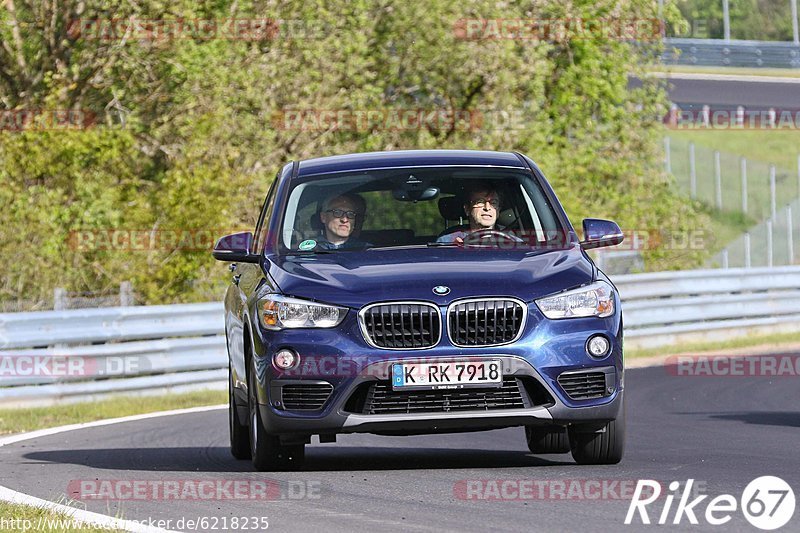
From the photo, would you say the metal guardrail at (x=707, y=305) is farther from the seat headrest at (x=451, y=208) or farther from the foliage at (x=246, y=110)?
the seat headrest at (x=451, y=208)

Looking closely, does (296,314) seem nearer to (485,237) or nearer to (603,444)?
(485,237)

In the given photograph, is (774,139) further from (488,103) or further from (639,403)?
(639,403)

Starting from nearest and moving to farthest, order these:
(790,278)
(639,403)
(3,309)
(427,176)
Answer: (427,176), (639,403), (3,309), (790,278)

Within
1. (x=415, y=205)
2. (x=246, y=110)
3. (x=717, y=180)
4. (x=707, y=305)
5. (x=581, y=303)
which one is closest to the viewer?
(x=581, y=303)

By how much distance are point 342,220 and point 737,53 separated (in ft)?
196

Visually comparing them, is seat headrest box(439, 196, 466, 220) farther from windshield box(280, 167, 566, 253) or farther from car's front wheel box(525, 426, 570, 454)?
car's front wheel box(525, 426, 570, 454)

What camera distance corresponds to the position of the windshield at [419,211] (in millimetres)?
9422

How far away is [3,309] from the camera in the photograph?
1867cm

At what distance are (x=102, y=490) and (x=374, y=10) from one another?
21380 millimetres

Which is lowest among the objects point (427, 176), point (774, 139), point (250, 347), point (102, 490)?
point (774, 139)

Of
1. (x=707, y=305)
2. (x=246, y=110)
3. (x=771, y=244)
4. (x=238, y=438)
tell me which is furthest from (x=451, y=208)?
(x=771, y=244)

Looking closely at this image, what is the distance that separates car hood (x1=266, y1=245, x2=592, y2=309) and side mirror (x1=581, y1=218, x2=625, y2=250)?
31 cm

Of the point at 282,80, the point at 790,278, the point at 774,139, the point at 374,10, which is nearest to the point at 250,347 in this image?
the point at 790,278

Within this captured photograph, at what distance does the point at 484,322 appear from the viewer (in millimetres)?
8344
